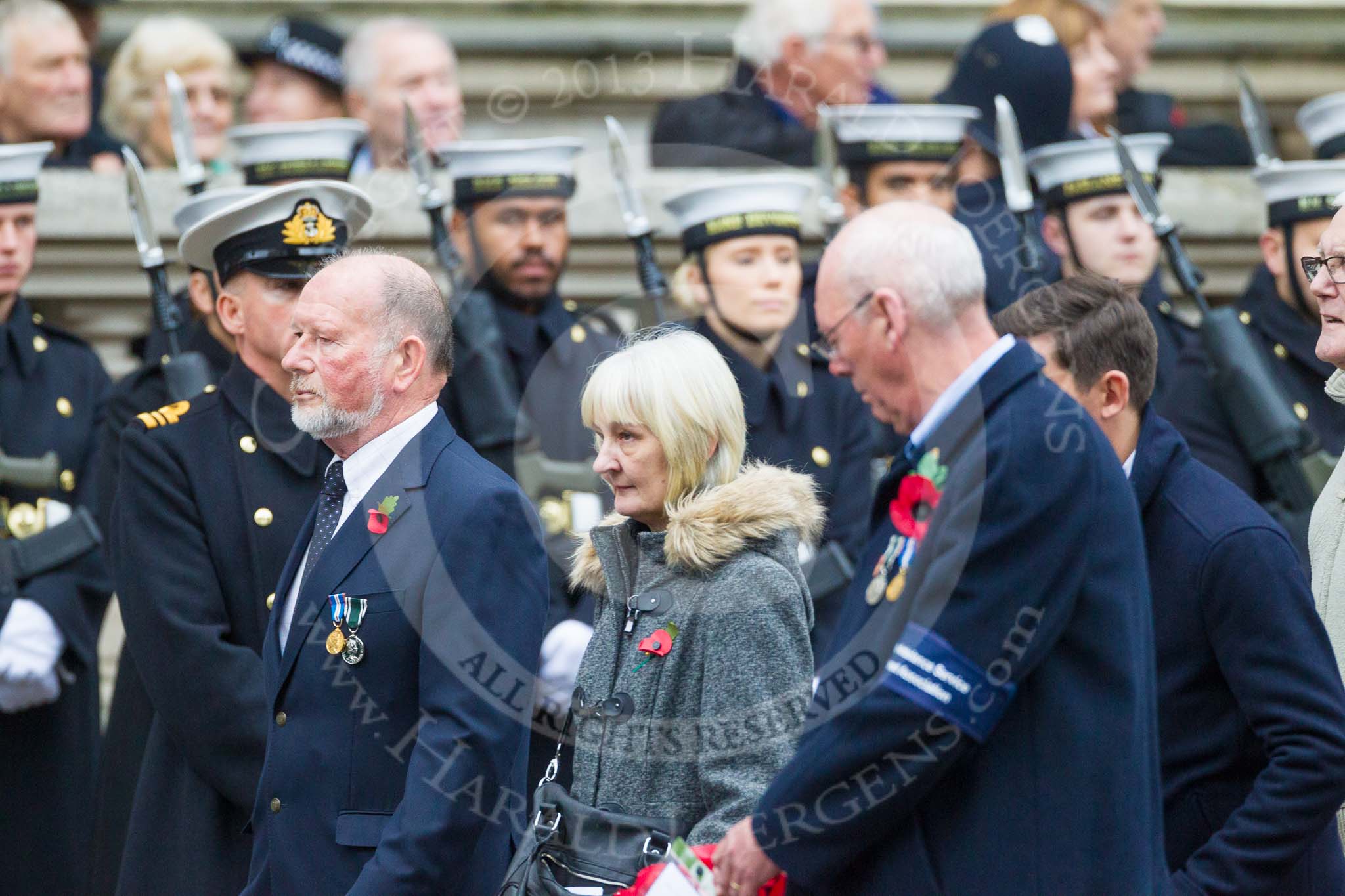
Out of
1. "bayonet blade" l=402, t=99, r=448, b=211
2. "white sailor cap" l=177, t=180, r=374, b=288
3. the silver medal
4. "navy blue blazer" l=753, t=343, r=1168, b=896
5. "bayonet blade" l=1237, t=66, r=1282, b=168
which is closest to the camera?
"navy blue blazer" l=753, t=343, r=1168, b=896

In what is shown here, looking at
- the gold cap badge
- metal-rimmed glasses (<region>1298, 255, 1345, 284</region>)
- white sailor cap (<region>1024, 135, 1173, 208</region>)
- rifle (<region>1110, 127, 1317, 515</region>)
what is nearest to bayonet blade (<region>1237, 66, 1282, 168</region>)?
white sailor cap (<region>1024, 135, 1173, 208</region>)

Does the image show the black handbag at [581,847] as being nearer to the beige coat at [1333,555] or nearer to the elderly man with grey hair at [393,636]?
the elderly man with grey hair at [393,636]

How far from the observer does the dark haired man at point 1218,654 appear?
131 inches

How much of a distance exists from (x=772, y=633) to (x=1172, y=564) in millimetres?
724

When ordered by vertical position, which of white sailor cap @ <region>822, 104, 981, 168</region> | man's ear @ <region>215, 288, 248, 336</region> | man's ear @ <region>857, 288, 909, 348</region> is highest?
white sailor cap @ <region>822, 104, 981, 168</region>

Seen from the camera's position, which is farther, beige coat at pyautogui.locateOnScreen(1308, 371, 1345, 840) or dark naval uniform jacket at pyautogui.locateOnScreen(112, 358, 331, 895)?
dark naval uniform jacket at pyautogui.locateOnScreen(112, 358, 331, 895)

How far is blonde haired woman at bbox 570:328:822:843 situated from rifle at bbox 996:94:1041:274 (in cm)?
264

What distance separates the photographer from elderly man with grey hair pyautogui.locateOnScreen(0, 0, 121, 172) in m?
6.38

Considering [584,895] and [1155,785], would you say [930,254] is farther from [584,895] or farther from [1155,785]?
[584,895]

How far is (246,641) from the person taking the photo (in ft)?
14.2

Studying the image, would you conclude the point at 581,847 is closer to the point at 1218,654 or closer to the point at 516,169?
the point at 1218,654

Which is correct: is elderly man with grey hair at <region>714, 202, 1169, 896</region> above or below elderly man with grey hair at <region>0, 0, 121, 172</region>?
below

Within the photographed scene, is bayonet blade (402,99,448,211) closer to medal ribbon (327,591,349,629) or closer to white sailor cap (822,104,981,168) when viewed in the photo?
white sailor cap (822,104,981,168)

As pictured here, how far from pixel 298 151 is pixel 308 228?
3.93 feet
